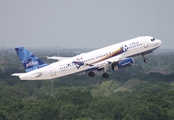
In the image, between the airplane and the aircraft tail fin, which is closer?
the airplane

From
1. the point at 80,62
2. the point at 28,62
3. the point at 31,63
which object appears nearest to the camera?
the point at 80,62

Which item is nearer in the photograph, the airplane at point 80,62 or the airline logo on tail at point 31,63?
the airplane at point 80,62

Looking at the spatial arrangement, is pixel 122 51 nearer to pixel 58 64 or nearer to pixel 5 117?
pixel 58 64

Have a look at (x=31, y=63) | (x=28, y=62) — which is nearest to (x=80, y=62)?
(x=31, y=63)

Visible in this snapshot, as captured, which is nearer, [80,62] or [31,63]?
[80,62]

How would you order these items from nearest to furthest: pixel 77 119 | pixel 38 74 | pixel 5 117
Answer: pixel 38 74
pixel 77 119
pixel 5 117

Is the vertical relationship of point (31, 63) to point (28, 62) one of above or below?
below

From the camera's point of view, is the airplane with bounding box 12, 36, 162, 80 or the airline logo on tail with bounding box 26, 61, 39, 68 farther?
the airline logo on tail with bounding box 26, 61, 39, 68

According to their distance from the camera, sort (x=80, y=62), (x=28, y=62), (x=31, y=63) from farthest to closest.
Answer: (x=28, y=62), (x=31, y=63), (x=80, y=62)

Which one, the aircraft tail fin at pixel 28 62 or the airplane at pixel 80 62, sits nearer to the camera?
the airplane at pixel 80 62

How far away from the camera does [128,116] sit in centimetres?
19338

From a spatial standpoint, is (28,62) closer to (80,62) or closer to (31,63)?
(31,63)

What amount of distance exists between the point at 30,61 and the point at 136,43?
22.5 metres

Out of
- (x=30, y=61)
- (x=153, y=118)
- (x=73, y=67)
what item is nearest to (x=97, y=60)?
(x=73, y=67)
